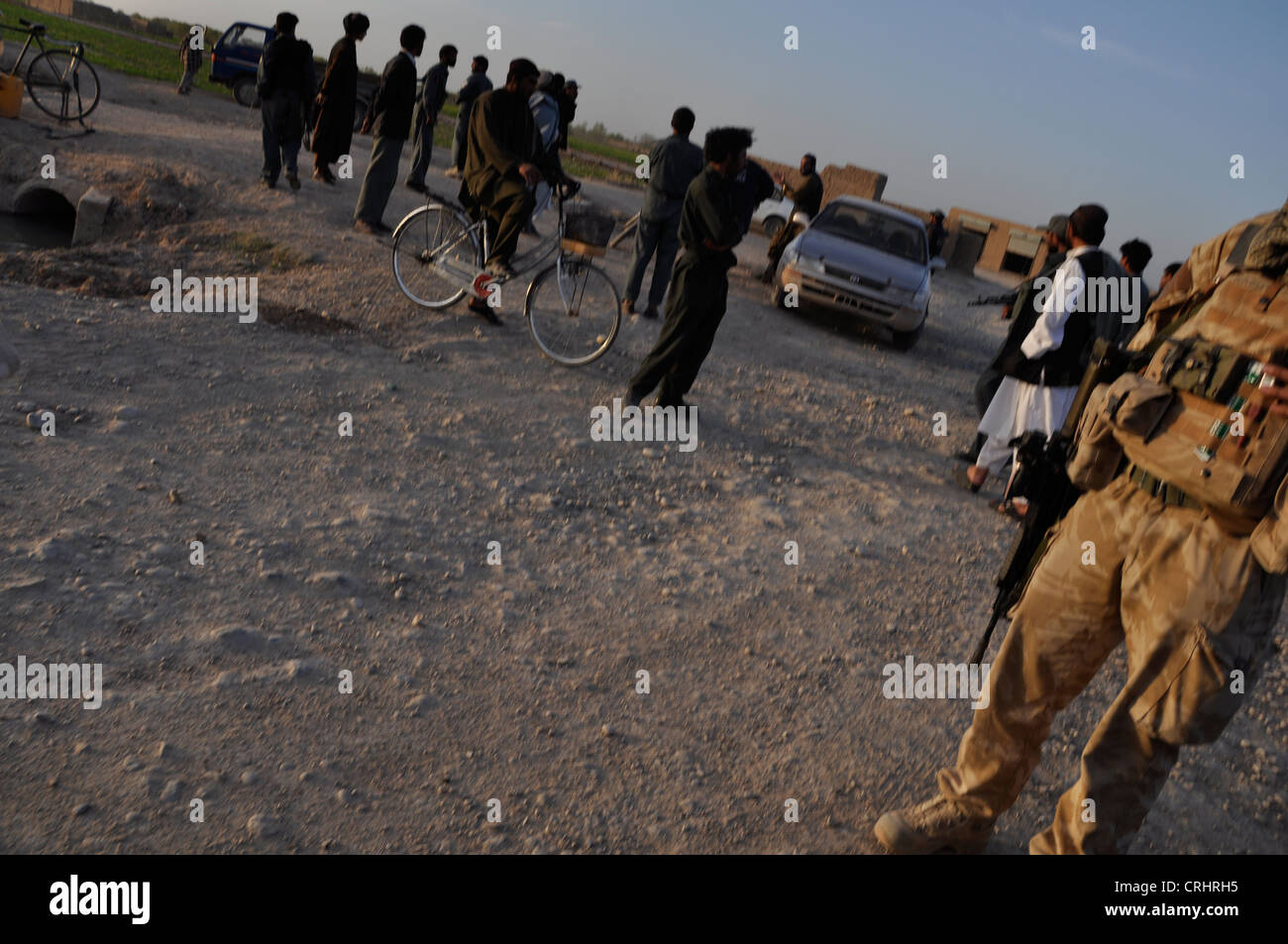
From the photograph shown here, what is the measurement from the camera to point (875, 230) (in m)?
13.0

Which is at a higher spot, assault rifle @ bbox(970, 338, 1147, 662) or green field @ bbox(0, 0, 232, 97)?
green field @ bbox(0, 0, 232, 97)

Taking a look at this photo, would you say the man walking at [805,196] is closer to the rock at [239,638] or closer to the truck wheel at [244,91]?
the rock at [239,638]

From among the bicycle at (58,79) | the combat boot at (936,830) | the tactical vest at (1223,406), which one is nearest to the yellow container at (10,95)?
the bicycle at (58,79)

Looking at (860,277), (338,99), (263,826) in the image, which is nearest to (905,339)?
(860,277)

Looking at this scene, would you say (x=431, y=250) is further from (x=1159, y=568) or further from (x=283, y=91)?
(x=1159, y=568)

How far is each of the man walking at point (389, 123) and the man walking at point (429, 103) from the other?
197cm

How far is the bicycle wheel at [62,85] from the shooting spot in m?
12.8

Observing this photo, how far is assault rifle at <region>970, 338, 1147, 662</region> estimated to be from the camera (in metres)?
3.06

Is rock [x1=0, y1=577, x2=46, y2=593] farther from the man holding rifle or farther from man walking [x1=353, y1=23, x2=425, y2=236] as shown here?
man walking [x1=353, y1=23, x2=425, y2=236]

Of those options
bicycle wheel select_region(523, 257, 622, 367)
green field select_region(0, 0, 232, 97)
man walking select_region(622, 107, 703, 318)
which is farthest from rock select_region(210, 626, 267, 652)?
green field select_region(0, 0, 232, 97)

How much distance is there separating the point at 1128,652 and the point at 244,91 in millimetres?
23050

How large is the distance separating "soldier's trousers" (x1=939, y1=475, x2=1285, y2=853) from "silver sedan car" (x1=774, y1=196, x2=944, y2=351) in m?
9.06
